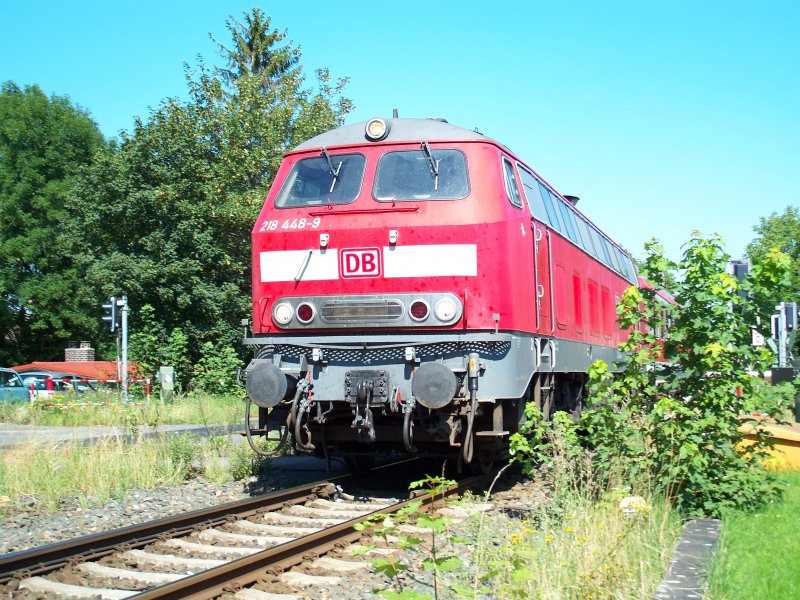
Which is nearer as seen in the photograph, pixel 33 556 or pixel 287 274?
pixel 33 556

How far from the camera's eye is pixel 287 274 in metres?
8.87

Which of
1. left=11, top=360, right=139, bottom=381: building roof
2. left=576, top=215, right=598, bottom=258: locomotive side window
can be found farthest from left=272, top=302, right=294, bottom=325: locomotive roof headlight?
left=11, top=360, right=139, bottom=381: building roof

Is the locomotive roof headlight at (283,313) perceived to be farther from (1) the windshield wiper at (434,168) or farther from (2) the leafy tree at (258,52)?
(2) the leafy tree at (258,52)

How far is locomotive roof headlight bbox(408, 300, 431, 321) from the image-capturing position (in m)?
8.24

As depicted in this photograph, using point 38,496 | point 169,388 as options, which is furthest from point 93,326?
point 38,496

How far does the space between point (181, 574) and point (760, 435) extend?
188 inches

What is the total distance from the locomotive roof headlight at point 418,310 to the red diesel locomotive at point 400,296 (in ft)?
0.04

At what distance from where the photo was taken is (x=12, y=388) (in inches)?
1035

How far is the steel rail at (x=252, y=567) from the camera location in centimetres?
504

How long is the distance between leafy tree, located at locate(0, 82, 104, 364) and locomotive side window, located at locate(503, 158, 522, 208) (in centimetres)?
3765

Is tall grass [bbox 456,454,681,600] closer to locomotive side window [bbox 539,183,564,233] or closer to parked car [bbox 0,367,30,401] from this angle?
locomotive side window [bbox 539,183,564,233]

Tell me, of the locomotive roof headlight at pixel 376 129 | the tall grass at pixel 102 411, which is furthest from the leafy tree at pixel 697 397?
the tall grass at pixel 102 411

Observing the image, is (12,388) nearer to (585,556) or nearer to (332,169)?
(332,169)

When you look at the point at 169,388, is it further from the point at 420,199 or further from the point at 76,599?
the point at 76,599
